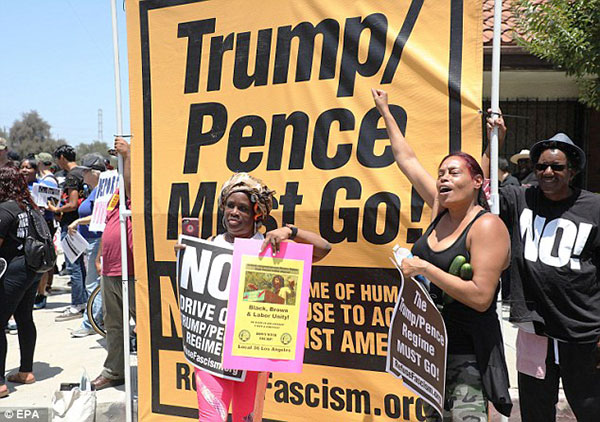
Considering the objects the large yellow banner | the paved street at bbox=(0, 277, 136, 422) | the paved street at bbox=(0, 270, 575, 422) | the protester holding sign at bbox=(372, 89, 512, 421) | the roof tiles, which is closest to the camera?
the protester holding sign at bbox=(372, 89, 512, 421)

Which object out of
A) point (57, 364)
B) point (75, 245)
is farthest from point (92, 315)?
point (75, 245)

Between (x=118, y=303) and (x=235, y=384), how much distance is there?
8.65 ft

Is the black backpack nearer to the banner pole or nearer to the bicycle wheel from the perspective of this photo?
the bicycle wheel

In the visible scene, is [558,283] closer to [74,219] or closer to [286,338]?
[286,338]

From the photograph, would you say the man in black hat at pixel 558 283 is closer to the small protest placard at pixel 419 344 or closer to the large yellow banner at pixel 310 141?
the large yellow banner at pixel 310 141

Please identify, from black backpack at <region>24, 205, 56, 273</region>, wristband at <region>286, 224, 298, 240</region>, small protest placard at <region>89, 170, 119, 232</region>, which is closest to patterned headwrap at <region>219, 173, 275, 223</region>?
wristband at <region>286, 224, 298, 240</region>

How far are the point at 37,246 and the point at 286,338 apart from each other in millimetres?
3266

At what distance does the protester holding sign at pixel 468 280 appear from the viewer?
8.81 feet

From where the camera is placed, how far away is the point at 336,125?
390 centimetres

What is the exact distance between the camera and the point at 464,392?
2857mm

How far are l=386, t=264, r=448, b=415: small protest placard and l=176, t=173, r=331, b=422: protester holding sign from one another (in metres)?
0.68

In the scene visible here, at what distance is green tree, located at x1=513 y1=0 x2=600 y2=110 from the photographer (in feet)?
18.9

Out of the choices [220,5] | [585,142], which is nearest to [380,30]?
[220,5]

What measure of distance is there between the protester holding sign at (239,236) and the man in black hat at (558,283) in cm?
119
